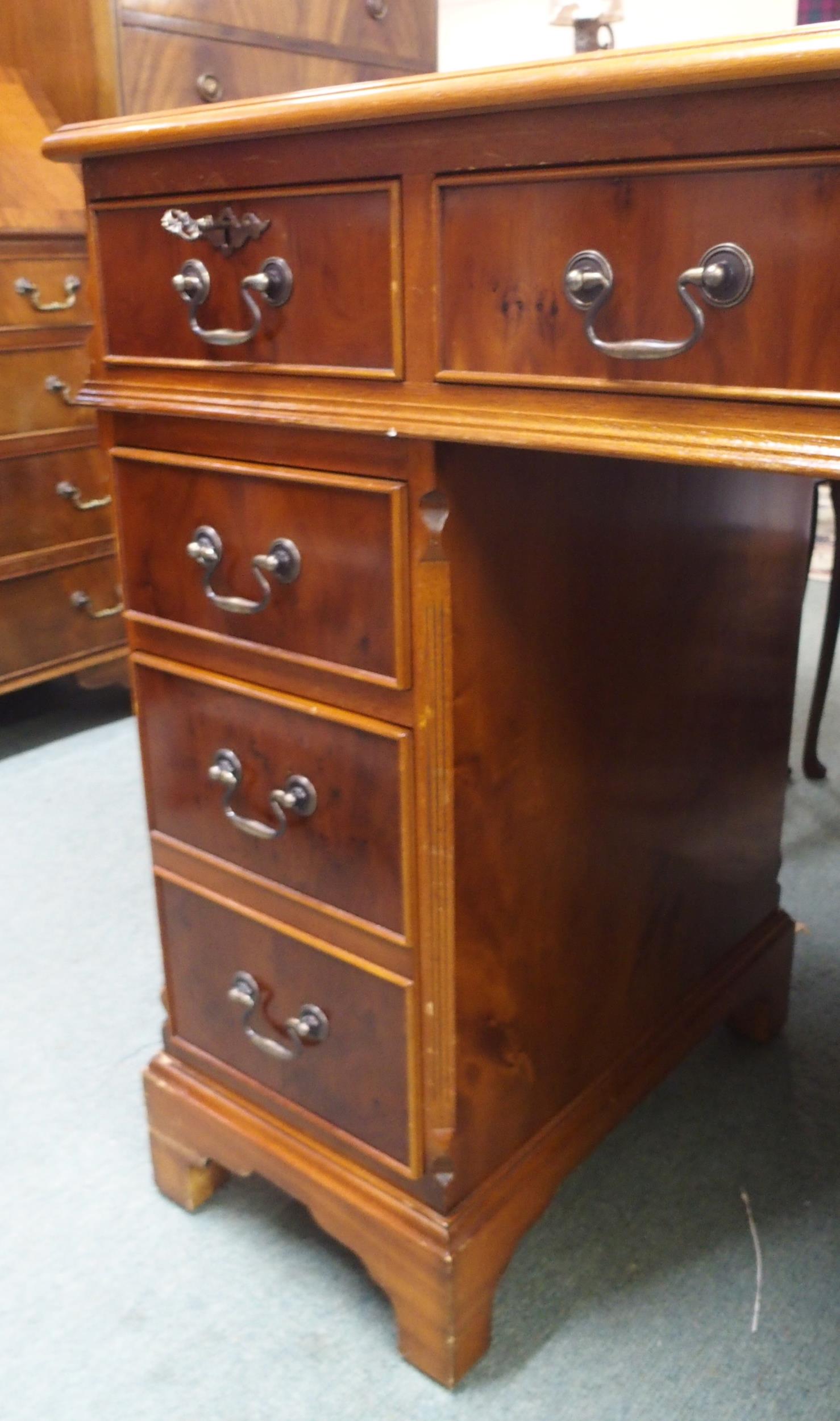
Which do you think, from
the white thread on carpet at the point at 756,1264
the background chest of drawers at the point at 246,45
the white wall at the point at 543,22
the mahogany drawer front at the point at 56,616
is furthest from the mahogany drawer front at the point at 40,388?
the white wall at the point at 543,22

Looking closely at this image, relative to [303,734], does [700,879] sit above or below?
below

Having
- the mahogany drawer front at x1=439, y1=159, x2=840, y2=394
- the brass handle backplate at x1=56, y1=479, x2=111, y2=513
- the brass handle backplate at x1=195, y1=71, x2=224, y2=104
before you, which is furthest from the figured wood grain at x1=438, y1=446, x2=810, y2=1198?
the brass handle backplate at x1=56, y1=479, x2=111, y2=513

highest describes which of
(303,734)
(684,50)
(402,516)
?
(684,50)

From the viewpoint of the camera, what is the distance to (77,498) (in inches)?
88.3

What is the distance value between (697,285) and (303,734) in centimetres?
44

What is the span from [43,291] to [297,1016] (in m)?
1.56

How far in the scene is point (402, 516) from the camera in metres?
0.79

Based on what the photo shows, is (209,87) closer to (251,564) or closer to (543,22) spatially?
(251,564)

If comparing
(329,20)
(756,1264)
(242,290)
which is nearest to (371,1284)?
(756,1264)

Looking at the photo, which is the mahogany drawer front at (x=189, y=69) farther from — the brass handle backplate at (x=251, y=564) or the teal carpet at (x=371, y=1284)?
the teal carpet at (x=371, y=1284)

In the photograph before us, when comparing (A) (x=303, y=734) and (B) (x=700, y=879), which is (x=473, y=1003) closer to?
(A) (x=303, y=734)

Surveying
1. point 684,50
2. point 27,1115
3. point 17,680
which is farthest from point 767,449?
point 17,680

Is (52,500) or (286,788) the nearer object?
(286,788)

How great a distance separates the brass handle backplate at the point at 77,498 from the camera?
2213mm
